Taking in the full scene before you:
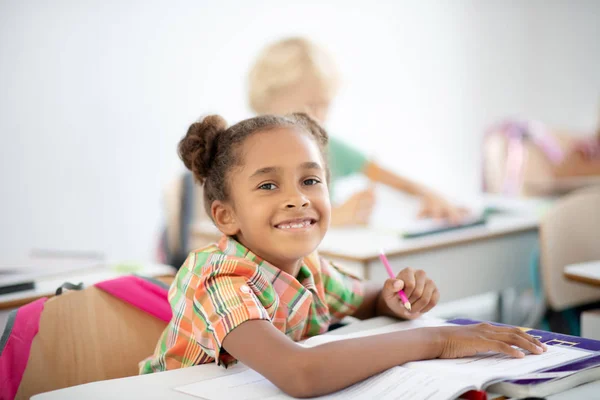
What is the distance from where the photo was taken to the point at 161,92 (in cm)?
376

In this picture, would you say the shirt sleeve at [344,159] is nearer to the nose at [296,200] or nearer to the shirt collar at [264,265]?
the shirt collar at [264,265]

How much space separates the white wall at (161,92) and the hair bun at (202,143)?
1931mm

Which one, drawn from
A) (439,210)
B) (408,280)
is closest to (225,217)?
(408,280)

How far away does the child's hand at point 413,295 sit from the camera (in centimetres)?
120

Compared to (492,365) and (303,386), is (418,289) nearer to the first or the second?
(492,365)

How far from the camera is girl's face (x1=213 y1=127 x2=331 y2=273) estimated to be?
3.59ft

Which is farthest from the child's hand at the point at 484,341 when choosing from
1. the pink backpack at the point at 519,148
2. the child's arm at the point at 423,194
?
the pink backpack at the point at 519,148

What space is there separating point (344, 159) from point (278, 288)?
187cm

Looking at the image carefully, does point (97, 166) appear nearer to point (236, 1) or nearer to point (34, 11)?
point (34, 11)

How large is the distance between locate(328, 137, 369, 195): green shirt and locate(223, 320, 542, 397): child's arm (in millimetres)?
1965

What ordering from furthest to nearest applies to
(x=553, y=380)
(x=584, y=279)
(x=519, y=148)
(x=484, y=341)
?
(x=519, y=148), (x=584, y=279), (x=484, y=341), (x=553, y=380)

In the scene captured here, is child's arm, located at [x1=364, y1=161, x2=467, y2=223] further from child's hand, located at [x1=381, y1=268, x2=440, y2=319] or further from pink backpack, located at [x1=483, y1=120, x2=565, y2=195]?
child's hand, located at [x1=381, y1=268, x2=440, y2=319]

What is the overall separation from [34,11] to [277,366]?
3.06 m

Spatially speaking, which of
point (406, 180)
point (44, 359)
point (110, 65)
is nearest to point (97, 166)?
point (110, 65)
